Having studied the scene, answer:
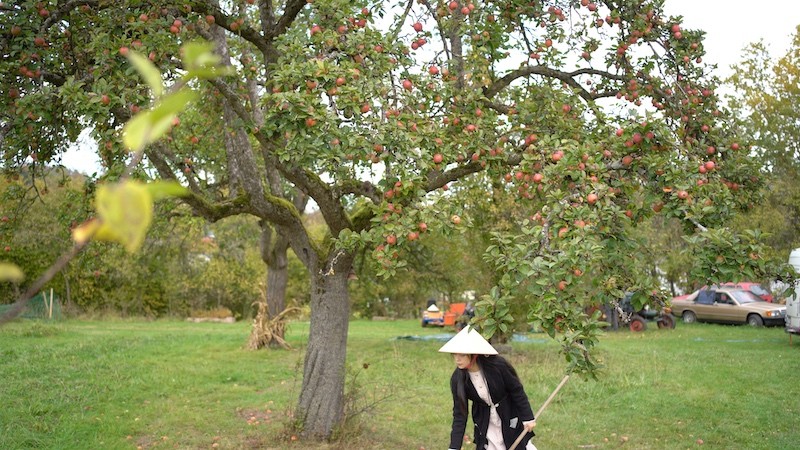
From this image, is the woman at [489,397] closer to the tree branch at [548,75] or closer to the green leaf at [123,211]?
the tree branch at [548,75]

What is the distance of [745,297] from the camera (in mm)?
23531

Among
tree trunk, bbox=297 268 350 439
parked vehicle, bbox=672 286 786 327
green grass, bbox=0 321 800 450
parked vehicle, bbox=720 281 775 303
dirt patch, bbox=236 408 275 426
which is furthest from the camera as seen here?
parked vehicle, bbox=720 281 775 303

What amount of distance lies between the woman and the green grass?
247 cm

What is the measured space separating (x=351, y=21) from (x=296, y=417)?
4196 mm

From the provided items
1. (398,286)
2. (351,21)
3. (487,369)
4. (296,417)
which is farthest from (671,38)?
(398,286)

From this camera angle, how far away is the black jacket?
570 centimetres

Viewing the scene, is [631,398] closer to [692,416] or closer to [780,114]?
[692,416]

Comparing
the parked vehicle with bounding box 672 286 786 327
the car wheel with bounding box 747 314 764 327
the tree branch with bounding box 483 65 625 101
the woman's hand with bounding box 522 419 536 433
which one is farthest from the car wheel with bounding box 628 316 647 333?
the woman's hand with bounding box 522 419 536 433

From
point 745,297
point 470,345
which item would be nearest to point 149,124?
point 470,345

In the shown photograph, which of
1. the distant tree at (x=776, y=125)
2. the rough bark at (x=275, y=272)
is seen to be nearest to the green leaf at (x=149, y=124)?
the rough bark at (x=275, y=272)

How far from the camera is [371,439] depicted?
822 centimetres

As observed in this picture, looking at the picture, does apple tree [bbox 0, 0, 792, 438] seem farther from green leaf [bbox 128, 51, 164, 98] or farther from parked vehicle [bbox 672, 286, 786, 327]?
parked vehicle [bbox 672, 286, 786, 327]

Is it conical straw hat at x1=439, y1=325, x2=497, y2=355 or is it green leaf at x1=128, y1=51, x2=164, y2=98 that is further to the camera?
conical straw hat at x1=439, y1=325, x2=497, y2=355

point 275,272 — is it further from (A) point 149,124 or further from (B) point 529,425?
(A) point 149,124
